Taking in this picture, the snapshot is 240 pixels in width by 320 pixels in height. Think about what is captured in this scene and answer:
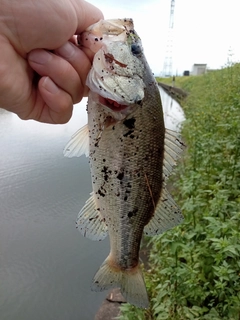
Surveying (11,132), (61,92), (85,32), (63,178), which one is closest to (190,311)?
(61,92)

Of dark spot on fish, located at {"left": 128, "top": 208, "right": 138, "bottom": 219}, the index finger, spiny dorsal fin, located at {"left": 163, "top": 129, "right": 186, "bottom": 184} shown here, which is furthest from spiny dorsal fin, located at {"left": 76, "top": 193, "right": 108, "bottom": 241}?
the index finger

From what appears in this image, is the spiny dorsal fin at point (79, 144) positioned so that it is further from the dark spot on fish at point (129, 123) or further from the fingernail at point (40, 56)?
the fingernail at point (40, 56)

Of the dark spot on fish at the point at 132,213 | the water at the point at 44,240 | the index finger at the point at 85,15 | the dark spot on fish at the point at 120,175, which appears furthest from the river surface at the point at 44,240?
the index finger at the point at 85,15

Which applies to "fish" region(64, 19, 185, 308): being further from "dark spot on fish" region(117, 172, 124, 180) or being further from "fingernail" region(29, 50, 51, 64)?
"fingernail" region(29, 50, 51, 64)

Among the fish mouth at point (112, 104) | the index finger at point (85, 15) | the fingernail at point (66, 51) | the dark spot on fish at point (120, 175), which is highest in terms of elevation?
the index finger at point (85, 15)

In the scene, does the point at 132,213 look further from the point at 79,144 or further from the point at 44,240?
the point at 44,240

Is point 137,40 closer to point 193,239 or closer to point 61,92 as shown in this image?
point 61,92
